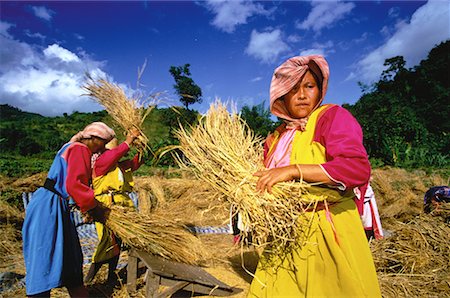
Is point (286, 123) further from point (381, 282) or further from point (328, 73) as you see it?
point (381, 282)

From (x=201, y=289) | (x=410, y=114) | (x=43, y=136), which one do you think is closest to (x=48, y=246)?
(x=201, y=289)

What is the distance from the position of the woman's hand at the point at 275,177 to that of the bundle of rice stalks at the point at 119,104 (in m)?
2.45

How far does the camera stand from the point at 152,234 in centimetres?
291

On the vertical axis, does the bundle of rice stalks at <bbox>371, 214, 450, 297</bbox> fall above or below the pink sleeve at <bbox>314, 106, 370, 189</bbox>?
below

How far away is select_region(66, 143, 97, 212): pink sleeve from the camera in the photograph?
2225 mm

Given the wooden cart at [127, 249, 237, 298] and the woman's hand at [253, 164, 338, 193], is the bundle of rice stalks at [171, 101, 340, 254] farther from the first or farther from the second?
the wooden cart at [127, 249, 237, 298]

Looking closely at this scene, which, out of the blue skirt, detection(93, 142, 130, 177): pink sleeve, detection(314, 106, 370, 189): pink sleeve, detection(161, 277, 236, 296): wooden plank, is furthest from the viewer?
detection(93, 142, 130, 177): pink sleeve

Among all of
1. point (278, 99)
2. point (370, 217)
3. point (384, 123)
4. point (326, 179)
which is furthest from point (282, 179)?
point (384, 123)

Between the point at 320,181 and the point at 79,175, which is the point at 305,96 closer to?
the point at 320,181

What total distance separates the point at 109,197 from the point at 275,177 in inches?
110

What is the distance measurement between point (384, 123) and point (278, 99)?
51.5 ft

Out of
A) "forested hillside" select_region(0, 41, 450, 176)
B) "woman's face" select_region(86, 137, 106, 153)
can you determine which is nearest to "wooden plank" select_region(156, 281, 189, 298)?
"woman's face" select_region(86, 137, 106, 153)

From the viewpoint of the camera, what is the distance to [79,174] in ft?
7.38

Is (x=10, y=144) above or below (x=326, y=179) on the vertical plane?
above
